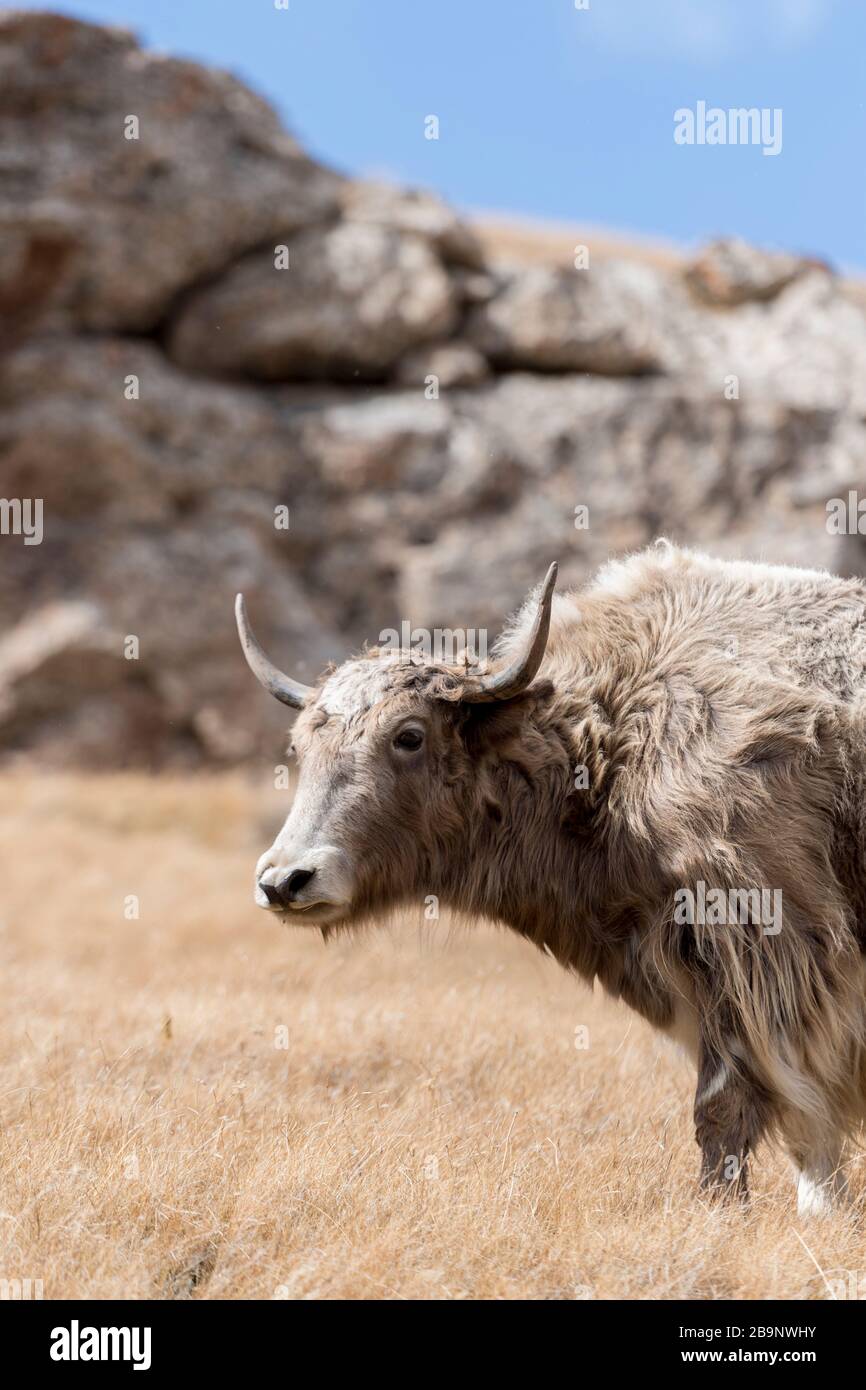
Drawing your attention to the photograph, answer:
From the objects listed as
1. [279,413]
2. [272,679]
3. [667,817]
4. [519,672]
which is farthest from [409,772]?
[279,413]

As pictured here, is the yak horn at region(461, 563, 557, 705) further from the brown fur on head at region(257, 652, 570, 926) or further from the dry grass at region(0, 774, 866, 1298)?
the dry grass at region(0, 774, 866, 1298)

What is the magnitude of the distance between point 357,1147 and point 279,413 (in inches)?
576

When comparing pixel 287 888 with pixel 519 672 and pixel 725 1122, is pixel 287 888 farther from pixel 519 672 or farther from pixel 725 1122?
pixel 725 1122

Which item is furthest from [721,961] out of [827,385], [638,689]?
[827,385]

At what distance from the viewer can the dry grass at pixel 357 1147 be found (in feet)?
14.8

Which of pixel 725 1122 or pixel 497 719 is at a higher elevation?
pixel 497 719

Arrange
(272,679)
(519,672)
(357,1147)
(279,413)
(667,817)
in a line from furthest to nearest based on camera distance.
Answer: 1. (279,413)
2. (272,679)
3. (519,672)
4. (667,817)
5. (357,1147)

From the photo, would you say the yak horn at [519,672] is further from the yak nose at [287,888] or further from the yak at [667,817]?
the yak nose at [287,888]

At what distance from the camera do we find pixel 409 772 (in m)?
6.10

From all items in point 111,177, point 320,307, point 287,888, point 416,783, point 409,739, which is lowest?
point 287,888

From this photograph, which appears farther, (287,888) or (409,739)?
(409,739)

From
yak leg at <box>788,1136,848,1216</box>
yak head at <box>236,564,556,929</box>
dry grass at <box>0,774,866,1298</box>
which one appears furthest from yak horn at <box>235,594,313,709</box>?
yak leg at <box>788,1136,848,1216</box>
